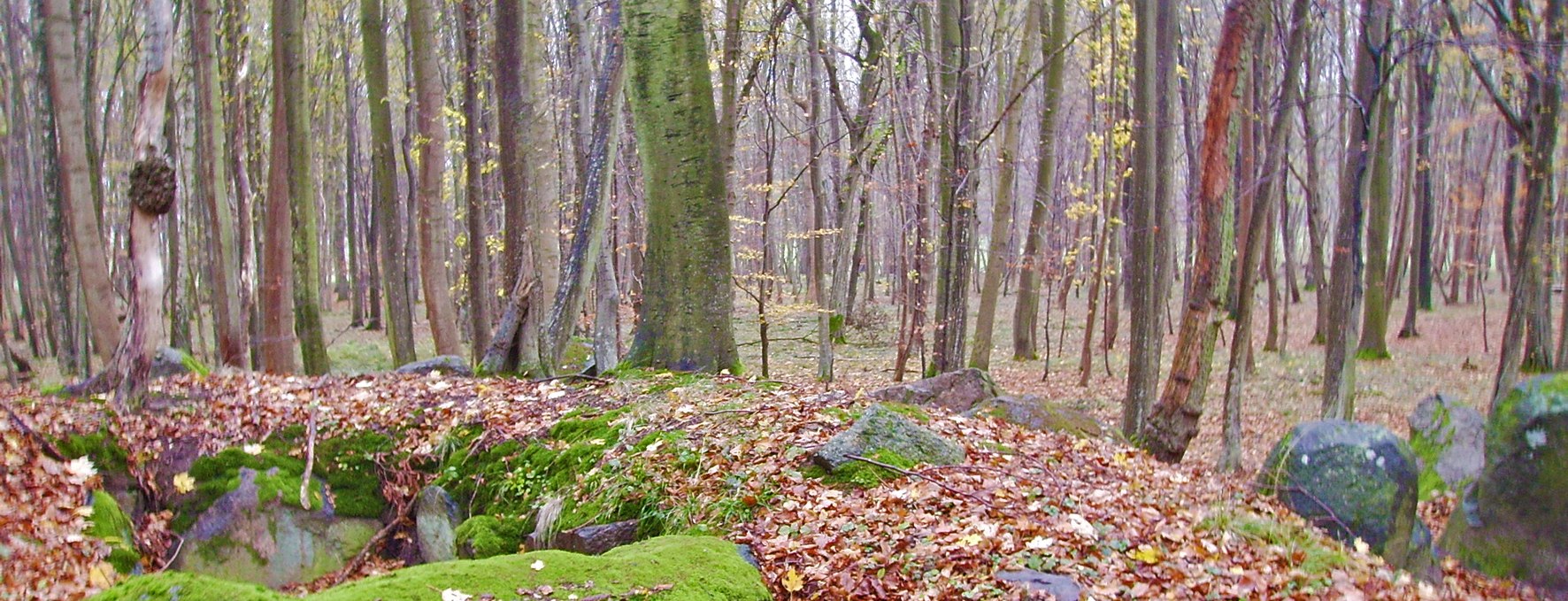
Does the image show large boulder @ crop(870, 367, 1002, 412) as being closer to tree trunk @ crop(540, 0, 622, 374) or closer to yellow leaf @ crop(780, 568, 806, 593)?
tree trunk @ crop(540, 0, 622, 374)

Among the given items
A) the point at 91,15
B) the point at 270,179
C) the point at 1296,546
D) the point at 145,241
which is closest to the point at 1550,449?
the point at 1296,546

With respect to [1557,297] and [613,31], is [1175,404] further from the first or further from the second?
[1557,297]

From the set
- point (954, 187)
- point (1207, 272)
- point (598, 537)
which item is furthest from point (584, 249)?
point (1207, 272)

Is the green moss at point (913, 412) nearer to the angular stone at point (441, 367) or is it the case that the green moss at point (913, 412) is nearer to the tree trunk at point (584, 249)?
the tree trunk at point (584, 249)

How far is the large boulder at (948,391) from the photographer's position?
8867 millimetres

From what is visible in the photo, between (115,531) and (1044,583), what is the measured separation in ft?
16.6

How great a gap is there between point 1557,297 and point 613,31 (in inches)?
1266

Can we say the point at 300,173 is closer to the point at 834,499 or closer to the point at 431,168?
the point at 431,168

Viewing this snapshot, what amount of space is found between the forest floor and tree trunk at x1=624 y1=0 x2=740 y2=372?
0.67 m

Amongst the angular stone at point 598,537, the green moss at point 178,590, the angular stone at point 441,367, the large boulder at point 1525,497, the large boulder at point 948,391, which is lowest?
the large boulder at point 1525,497

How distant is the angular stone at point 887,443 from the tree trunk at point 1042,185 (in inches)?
391

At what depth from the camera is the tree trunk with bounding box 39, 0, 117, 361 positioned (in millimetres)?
10266

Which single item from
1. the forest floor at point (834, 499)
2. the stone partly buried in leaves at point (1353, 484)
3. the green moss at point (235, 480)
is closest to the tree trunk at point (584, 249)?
the forest floor at point (834, 499)

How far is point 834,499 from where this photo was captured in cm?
485
